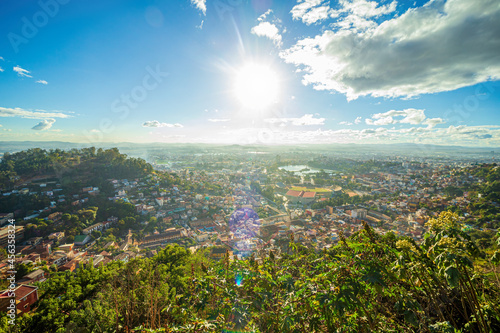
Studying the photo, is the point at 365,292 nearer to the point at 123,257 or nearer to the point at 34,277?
the point at 34,277

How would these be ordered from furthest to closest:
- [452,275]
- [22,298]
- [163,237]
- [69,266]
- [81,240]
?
[163,237]
[81,240]
[69,266]
[22,298]
[452,275]

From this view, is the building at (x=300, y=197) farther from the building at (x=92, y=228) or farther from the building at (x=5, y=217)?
the building at (x=5, y=217)

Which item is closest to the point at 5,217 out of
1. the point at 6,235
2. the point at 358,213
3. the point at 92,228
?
the point at 6,235

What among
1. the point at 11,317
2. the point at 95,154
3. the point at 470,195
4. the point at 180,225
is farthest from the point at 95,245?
the point at 470,195

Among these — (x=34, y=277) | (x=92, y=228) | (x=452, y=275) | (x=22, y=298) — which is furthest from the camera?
(x=92, y=228)

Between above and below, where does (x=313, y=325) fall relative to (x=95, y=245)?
above

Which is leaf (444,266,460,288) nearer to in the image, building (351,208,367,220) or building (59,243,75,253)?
building (59,243,75,253)

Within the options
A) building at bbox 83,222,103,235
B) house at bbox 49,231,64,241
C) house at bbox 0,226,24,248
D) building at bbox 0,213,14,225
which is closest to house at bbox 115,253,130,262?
building at bbox 83,222,103,235

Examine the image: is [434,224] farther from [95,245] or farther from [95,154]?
[95,154]

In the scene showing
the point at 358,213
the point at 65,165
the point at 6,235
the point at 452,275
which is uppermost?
the point at 452,275
